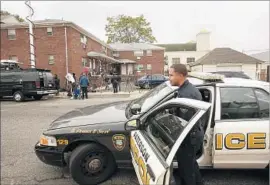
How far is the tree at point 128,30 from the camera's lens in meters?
55.2

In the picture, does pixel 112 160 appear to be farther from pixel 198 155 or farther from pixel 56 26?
pixel 56 26

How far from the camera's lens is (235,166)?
338cm

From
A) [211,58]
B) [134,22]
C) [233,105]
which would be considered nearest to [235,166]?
[233,105]

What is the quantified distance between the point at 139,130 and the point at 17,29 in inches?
929

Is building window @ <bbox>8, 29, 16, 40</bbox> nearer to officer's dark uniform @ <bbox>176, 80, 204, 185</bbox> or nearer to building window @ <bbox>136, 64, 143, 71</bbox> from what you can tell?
building window @ <bbox>136, 64, 143, 71</bbox>

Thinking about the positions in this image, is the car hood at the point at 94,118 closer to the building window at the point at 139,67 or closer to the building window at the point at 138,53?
the building window at the point at 139,67

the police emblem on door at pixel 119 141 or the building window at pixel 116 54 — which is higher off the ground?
the building window at pixel 116 54

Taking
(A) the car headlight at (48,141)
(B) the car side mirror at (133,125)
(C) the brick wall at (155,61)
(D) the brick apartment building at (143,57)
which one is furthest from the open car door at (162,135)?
(C) the brick wall at (155,61)

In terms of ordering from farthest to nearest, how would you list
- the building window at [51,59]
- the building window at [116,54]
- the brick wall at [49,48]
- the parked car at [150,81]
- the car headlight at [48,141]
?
1. the building window at [116,54]
2. the parked car at [150,81]
3. the building window at [51,59]
4. the brick wall at [49,48]
5. the car headlight at [48,141]

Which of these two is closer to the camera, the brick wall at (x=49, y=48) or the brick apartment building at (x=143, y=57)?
the brick wall at (x=49, y=48)

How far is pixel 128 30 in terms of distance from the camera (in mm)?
56656

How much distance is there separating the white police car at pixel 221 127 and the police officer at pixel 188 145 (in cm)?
20

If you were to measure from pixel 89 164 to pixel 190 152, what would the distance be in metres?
1.55

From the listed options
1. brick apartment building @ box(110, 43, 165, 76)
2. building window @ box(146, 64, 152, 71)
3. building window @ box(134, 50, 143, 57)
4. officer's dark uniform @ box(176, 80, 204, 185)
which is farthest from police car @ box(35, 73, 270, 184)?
building window @ box(134, 50, 143, 57)
